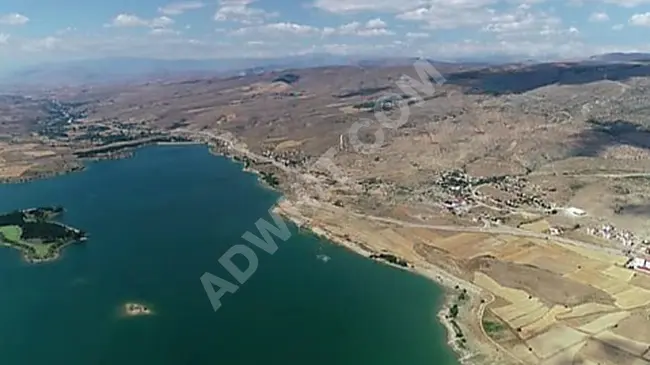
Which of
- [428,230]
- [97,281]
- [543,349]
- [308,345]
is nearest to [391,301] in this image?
[308,345]

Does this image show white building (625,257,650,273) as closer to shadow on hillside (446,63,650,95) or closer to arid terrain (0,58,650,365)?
arid terrain (0,58,650,365)

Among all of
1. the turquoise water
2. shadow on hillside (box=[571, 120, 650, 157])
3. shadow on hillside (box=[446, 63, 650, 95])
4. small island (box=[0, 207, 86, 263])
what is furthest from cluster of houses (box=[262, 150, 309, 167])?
shadow on hillside (box=[446, 63, 650, 95])

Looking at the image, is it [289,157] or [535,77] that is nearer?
[289,157]

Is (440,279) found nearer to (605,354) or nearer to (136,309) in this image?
(605,354)

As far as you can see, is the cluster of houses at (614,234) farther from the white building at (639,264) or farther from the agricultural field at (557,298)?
the white building at (639,264)

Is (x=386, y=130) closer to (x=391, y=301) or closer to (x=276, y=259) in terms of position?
(x=276, y=259)

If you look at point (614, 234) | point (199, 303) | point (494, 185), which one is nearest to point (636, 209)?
point (614, 234)

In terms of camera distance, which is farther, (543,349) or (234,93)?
(234,93)
